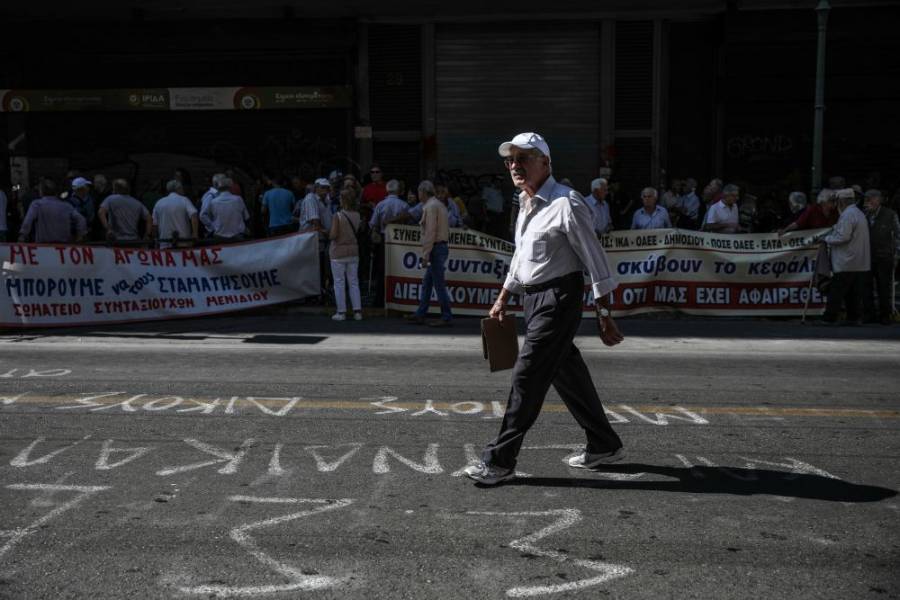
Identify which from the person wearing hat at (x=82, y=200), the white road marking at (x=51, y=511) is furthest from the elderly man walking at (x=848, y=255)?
the person wearing hat at (x=82, y=200)

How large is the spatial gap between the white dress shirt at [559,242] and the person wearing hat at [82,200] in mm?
11540

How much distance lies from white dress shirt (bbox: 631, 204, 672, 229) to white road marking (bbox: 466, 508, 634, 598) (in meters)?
10.4

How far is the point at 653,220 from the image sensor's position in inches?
581

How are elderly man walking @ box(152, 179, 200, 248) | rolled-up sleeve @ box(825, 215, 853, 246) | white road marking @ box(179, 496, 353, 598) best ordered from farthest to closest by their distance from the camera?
1. elderly man walking @ box(152, 179, 200, 248)
2. rolled-up sleeve @ box(825, 215, 853, 246)
3. white road marking @ box(179, 496, 353, 598)

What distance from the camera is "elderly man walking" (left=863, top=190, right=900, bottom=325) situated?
43.5ft

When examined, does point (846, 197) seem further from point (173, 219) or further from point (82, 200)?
point (82, 200)

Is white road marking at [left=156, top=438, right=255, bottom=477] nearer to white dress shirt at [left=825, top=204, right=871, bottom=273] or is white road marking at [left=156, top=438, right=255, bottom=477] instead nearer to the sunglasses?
the sunglasses

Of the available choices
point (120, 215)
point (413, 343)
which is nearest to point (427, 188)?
point (413, 343)

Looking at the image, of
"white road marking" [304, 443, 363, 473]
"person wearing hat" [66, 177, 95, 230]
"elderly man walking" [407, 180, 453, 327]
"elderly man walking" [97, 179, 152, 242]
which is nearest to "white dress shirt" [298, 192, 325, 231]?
"elderly man walking" [407, 180, 453, 327]

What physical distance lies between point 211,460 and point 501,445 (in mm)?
1746

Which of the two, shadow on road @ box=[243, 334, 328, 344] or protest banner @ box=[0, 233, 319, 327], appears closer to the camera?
shadow on road @ box=[243, 334, 328, 344]

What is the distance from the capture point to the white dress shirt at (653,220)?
48.3 ft

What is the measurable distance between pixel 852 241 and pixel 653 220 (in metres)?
2.90

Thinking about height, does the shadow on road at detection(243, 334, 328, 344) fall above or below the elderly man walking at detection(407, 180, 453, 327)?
below
